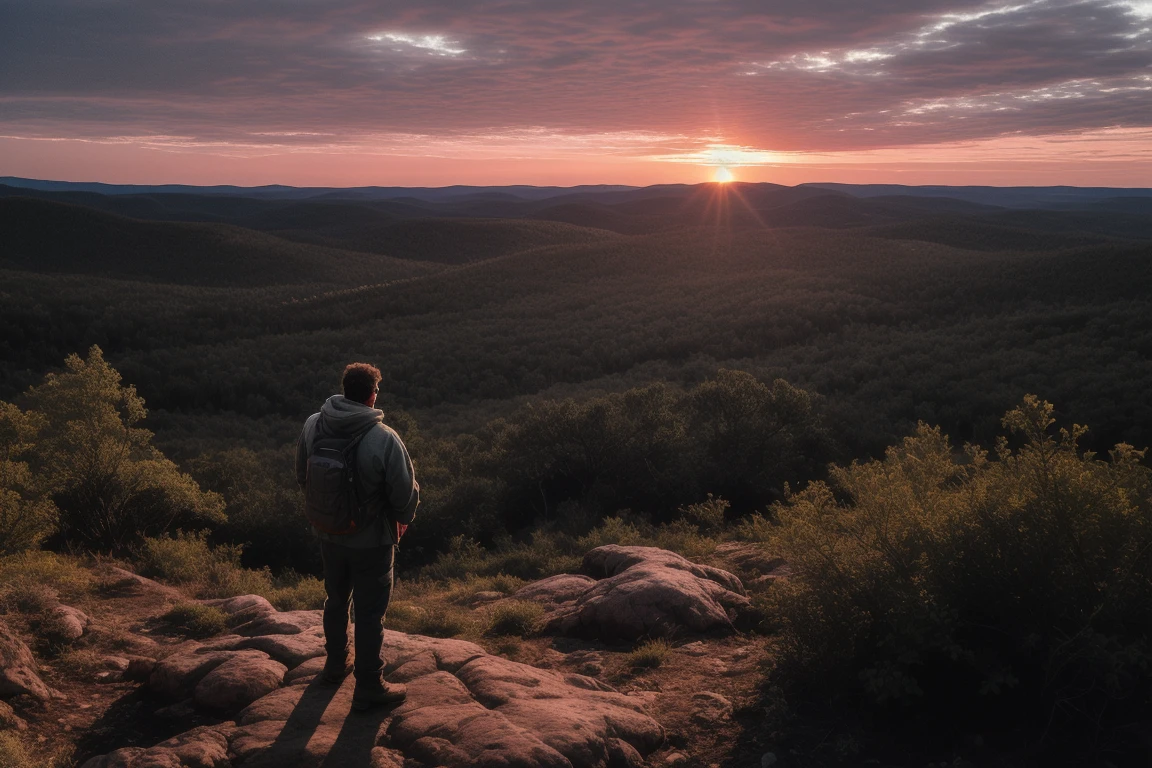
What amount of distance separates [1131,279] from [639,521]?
2952cm

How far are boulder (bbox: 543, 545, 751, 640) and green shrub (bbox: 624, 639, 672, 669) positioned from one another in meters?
0.36

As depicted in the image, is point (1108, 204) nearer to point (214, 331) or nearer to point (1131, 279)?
point (1131, 279)

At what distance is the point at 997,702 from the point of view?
4.39 metres

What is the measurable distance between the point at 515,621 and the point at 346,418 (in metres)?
2.86

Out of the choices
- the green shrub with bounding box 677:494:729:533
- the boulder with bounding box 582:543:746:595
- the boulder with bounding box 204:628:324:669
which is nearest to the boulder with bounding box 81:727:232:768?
the boulder with bounding box 204:628:324:669

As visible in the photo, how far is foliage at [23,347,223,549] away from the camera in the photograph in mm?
8445

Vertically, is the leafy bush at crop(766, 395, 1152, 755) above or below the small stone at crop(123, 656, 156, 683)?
above

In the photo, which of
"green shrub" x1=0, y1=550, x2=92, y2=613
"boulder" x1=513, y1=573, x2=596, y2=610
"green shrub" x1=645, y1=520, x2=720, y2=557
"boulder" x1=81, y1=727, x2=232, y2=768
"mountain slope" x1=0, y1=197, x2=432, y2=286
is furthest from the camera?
"mountain slope" x1=0, y1=197, x2=432, y2=286

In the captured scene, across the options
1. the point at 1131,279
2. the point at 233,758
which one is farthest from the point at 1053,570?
the point at 1131,279

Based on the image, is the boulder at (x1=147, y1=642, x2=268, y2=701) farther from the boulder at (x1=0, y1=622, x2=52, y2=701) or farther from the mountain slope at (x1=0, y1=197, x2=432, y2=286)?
the mountain slope at (x1=0, y1=197, x2=432, y2=286)

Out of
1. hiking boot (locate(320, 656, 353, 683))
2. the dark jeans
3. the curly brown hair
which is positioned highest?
the curly brown hair

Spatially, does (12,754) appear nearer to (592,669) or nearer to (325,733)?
(325,733)

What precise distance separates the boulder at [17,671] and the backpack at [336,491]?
81.7 inches

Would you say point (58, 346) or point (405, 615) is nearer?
point (405, 615)
